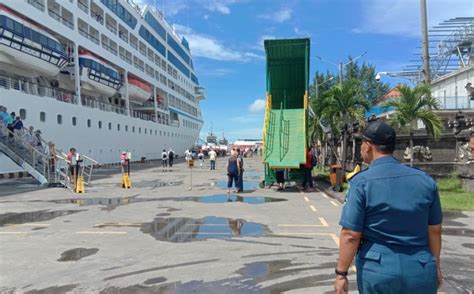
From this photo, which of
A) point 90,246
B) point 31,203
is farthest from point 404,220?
point 31,203

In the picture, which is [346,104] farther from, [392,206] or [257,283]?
[392,206]

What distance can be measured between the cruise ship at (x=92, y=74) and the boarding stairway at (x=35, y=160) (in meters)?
3.87

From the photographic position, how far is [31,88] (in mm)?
26922

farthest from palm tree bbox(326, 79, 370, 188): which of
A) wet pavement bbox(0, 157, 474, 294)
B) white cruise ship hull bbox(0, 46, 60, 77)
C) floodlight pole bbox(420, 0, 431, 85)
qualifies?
white cruise ship hull bbox(0, 46, 60, 77)

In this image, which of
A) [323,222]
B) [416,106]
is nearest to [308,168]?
[416,106]

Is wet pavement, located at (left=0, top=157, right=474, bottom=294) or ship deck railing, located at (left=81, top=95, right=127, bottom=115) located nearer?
wet pavement, located at (left=0, top=157, right=474, bottom=294)

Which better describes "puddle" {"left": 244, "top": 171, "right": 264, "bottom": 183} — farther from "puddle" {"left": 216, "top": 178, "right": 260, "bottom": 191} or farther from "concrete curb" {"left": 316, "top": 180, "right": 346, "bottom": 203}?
"concrete curb" {"left": 316, "top": 180, "right": 346, "bottom": 203}

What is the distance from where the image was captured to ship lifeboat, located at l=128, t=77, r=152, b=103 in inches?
1775

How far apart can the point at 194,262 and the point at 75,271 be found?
5.39 ft

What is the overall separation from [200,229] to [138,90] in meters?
39.5

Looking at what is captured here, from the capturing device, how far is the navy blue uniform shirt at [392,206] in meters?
2.65

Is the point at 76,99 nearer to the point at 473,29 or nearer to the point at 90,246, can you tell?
the point at 90,246

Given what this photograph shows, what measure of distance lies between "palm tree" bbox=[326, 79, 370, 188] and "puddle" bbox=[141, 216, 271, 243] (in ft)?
29.3

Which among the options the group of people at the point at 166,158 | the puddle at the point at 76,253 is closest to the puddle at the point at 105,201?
the puddle at the point at 76,253
